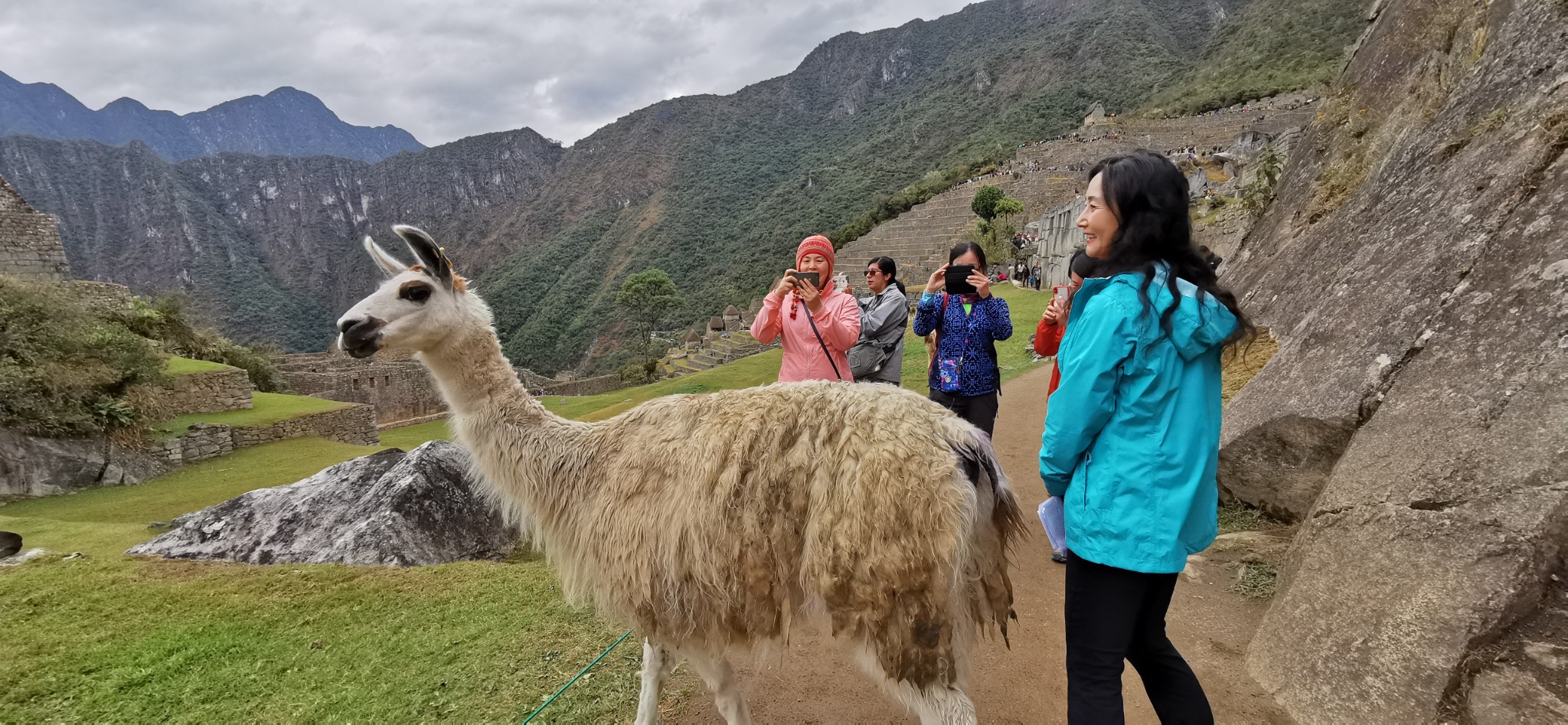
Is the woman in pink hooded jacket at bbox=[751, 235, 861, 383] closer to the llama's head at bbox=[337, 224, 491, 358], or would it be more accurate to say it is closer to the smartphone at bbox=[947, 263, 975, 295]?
the smartphone at bbox=[947, 263, 975, 295]

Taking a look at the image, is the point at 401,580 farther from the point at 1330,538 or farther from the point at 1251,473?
the point at 1251,473

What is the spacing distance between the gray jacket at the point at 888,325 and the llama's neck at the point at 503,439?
5.74 ft

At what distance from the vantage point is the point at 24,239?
38.4 ft

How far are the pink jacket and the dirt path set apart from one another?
4.03 feet

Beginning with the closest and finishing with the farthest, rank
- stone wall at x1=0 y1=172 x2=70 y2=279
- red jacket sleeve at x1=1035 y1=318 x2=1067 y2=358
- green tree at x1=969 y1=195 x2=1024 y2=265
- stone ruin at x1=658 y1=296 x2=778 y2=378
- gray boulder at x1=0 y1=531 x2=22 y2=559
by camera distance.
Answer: red jacket sleeve at x1=1035 y1=318 x2=1067 y2=358 < gray boulder at x1=0 y1=531 x2=22 y2=559 < stone wall at x1=0 y1=172 x2=70 y2=279 < green tree at x1=969 y1=195 x2=1024 y2=265 < stone ruin at x1=658 y1=296 x2=778 y2=378

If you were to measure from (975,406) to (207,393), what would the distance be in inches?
481

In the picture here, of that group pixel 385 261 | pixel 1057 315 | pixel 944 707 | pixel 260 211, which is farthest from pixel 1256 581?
pixel 260 211

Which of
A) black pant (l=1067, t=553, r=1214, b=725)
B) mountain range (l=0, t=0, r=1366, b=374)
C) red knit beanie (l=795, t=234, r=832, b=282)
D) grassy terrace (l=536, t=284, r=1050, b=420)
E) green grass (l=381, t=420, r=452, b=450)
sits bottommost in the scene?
green grass (l=381, t=420, r=452, b=450)

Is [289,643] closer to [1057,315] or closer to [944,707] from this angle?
[944,707]

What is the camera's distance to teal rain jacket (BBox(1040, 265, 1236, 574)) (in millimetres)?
1359

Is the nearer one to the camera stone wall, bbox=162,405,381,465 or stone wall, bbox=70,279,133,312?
stone wall, bbox=162,405,381,465

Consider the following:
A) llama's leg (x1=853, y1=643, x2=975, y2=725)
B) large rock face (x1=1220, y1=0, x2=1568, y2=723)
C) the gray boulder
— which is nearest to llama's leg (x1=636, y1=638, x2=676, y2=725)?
llama's leg (x1=853, y1=643, x2=975, y2=725)

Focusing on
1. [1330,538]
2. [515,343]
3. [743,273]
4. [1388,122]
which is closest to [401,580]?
[1330,538]

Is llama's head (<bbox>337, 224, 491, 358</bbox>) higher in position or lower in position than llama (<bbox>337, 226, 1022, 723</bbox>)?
higher
